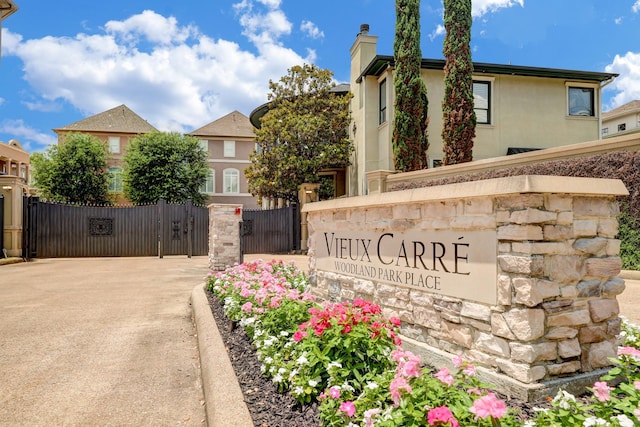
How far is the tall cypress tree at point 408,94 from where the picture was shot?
1513cm

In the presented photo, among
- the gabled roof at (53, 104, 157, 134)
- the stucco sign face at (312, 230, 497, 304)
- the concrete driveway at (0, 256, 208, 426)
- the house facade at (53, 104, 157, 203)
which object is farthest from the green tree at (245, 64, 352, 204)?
the gabled roof at (53, 104, 157, 134)

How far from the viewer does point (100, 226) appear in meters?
16.9

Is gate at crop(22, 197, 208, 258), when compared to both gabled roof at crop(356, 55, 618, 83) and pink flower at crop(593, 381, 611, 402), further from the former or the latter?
pink flower at crop(593, 381, 611, 402)

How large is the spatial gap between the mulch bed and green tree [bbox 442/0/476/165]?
1247 centimetres

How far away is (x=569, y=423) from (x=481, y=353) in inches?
41.2

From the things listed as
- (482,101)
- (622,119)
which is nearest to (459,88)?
(482,101)

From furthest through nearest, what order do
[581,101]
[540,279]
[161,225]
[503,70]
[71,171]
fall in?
[71,171] < [581,101] < [161,225] < [503,70] < [540,279]

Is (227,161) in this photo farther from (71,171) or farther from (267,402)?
(267,402)

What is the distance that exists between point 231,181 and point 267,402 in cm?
3529

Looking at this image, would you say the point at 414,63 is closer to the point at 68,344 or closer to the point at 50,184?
the point at 68,344

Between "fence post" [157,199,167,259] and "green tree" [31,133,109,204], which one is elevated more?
"green tree" [31,133,109,204]

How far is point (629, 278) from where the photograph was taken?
8281mm

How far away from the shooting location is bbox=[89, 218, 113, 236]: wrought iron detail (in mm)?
16844

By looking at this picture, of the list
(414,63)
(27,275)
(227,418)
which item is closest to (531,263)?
(227,418)
